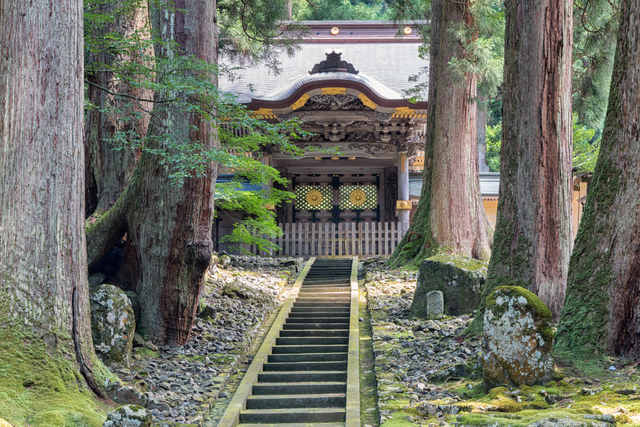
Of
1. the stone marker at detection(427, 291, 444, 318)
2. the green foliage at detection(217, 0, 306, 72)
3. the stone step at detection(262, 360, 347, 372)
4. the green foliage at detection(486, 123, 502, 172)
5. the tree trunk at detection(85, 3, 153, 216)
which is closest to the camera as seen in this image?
the stone step at detection(262, 360, 347, 372)

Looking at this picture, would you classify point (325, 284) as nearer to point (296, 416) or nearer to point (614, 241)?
point (296, 416)

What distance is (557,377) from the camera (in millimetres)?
4117

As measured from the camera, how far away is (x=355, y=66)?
19766 mm

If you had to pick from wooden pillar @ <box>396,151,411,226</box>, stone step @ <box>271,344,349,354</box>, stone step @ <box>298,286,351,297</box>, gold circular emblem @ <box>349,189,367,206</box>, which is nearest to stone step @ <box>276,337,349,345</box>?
stone step @ <box>271,344,349,354</box>

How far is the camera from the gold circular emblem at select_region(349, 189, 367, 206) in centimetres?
1750

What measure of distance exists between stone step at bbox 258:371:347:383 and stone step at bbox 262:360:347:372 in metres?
0.26

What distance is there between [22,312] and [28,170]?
106 cm

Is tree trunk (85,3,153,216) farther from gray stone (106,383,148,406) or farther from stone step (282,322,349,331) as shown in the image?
gray stone (106,383,148,406)

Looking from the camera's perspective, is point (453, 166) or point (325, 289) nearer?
point (453, 166)

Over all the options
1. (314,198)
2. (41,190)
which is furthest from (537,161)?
(314,198)

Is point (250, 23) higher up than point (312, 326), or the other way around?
point (250, 23)

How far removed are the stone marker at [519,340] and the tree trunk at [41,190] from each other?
3113 millimetres

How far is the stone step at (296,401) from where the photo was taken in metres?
5.33

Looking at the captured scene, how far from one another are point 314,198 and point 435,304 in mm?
10604
